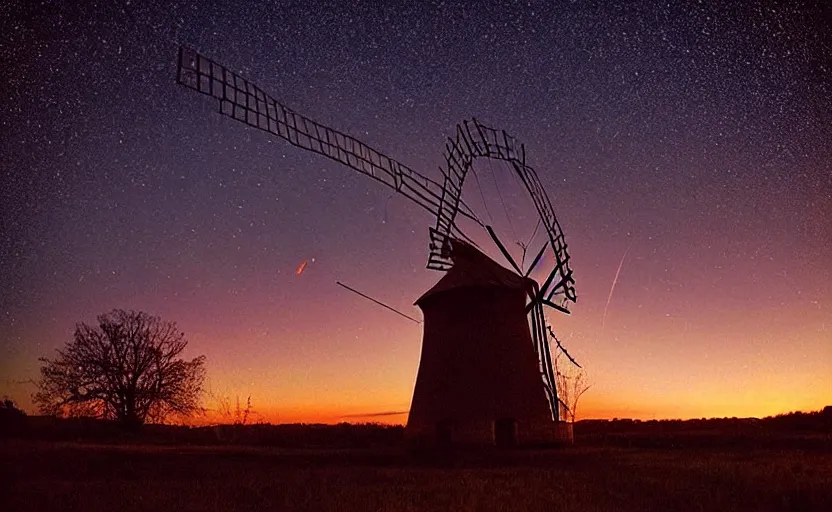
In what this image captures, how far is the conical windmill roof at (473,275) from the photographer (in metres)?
27.2

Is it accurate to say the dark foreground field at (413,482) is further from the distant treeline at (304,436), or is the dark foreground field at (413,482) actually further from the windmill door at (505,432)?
the distant treeline at (304,436)

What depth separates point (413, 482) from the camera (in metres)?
15.4

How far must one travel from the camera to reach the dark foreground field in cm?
1182

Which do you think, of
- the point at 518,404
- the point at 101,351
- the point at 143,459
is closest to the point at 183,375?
the point at 101,351

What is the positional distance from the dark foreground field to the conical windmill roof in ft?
23.4

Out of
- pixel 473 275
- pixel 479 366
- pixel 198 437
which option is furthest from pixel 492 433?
A: pixel 198 437

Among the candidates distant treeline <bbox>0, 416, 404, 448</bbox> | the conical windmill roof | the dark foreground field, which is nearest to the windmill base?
the dark foreground field

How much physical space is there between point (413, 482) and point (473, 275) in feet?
42.8

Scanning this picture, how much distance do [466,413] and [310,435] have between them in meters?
15.7

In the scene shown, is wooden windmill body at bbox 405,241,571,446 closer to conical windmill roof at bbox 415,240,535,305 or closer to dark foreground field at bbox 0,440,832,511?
conical windmill roof at bbox 415,240,535,305

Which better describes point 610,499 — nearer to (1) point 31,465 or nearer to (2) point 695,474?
(2) point 695,474

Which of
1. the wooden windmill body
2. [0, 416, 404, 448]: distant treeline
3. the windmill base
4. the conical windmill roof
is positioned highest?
the conical windmill roof

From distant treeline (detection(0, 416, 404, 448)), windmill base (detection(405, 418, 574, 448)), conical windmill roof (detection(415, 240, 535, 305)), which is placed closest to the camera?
windmill base (detection(405, 418, 574, 448))

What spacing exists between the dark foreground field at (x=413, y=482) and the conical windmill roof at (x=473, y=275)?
7.13 meters
